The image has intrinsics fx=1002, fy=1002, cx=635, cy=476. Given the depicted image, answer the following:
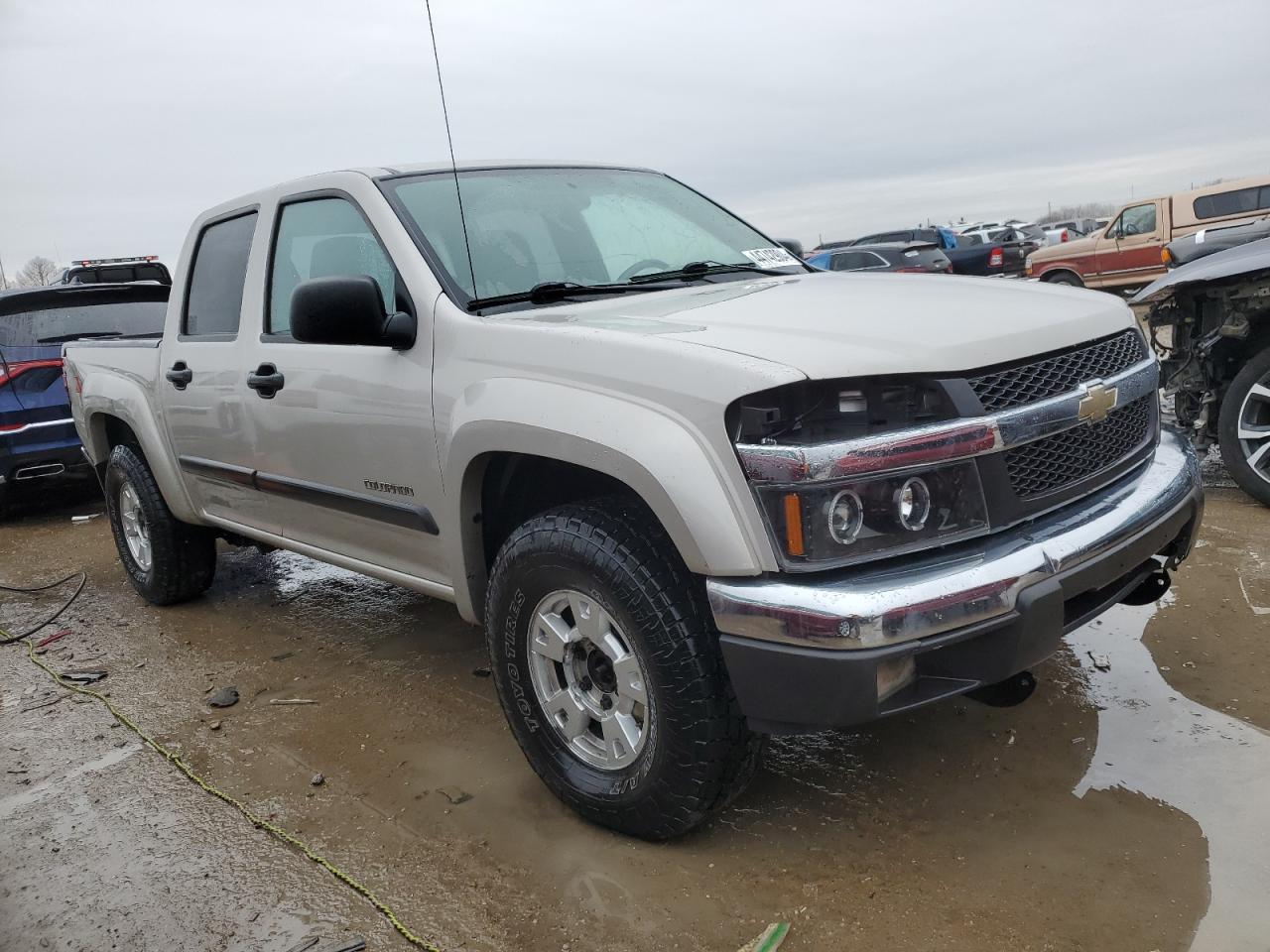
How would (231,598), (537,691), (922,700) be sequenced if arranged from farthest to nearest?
(231,598) < (537,691) < (922,700)

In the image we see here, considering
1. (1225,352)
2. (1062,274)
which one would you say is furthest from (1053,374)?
(1062,274)

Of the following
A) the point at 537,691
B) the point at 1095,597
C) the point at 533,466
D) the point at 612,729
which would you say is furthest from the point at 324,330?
the point at 1095,597

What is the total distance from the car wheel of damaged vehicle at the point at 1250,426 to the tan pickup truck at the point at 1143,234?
1051cm

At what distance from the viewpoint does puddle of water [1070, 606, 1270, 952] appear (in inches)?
85.0

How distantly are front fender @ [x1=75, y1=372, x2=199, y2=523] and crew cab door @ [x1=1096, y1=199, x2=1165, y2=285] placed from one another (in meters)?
14.7

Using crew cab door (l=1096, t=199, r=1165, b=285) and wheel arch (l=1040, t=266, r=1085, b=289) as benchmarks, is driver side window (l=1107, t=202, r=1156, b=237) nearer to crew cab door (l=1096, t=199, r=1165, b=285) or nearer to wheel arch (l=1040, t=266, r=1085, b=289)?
crew cab door (l=1096, t=199, r=1165, b=285)

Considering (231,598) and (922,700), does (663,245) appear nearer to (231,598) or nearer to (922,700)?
(922,700)

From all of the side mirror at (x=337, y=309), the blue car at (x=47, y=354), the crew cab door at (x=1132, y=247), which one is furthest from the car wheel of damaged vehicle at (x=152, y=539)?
the crew cab door at (x=1132, y=247)

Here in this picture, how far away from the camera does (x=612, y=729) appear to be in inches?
99.7

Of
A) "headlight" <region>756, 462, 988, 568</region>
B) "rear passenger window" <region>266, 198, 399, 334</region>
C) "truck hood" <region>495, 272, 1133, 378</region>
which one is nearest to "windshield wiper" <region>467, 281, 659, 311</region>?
"truck hood" <region>495, 272, 1133, 378</region>

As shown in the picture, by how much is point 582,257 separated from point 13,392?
548 cm

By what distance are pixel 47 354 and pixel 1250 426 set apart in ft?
24.6

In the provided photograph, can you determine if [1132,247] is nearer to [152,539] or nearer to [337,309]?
[152,539]

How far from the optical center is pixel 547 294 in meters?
3.00
